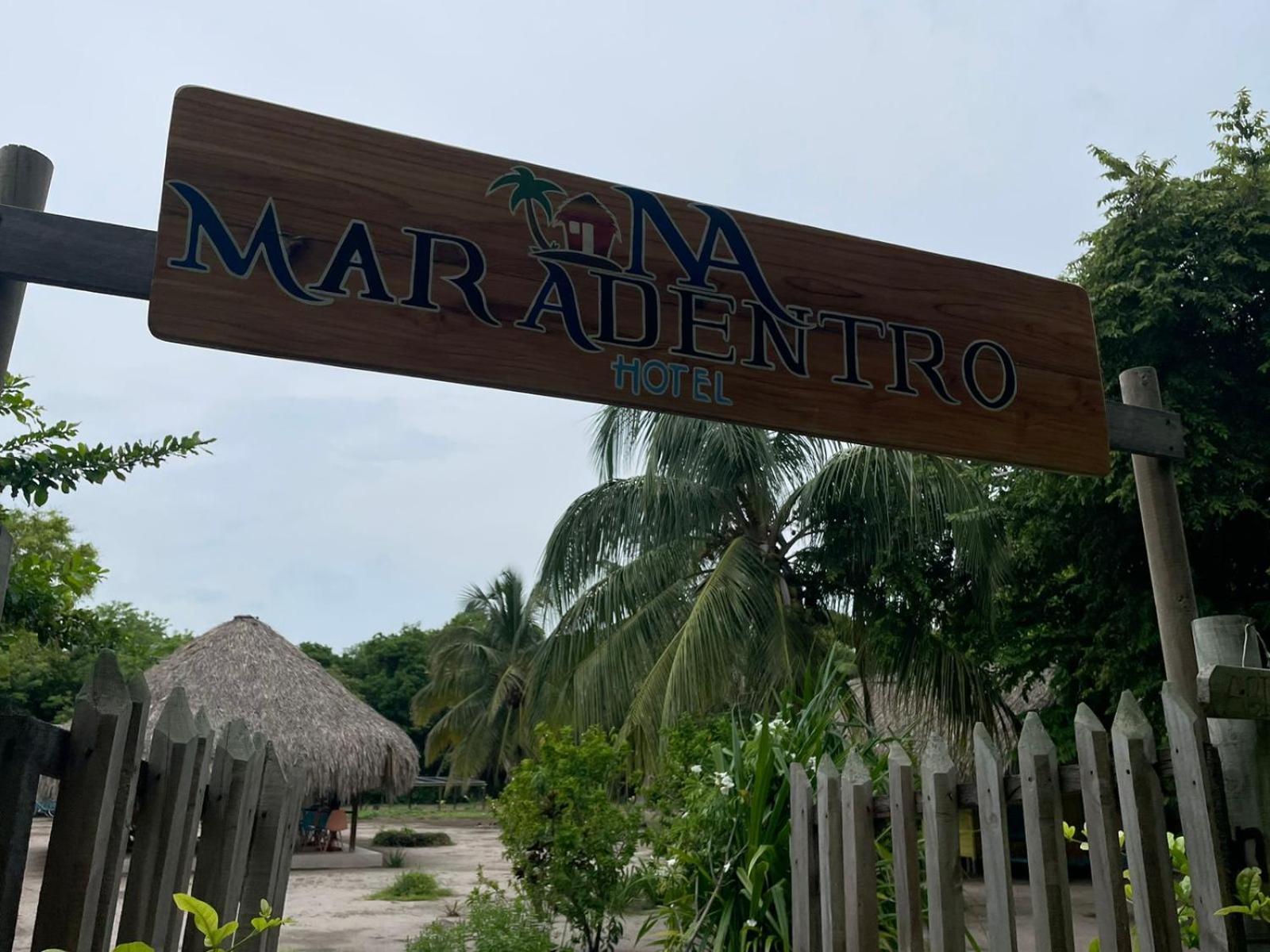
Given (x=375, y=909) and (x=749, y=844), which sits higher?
(x=749, y=844)

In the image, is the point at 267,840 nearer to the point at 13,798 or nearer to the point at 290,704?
the point at 13,798

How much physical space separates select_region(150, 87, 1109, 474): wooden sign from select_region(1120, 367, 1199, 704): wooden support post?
13.2 inches

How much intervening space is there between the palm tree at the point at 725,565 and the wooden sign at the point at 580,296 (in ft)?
27.6

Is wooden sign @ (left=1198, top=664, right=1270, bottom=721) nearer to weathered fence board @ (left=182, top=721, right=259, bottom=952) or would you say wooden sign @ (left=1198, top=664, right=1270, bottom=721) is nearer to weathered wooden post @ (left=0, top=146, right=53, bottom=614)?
weathered fence board @ (left=182, top=721, right=259, bottom=952)

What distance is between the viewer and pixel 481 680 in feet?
99.2

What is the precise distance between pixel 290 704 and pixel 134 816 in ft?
51.5

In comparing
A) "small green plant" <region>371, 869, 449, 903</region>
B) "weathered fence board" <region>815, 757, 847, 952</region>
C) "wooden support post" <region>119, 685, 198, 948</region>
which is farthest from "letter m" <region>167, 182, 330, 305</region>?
"small green plant" <region>371, 869, 449, 903</region>

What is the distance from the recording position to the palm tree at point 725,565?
36.3 ft

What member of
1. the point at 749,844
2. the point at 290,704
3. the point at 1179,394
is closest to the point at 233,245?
the point at 749,844

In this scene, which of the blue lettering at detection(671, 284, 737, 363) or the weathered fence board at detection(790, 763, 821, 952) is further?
the weathered fence board at detection(790, 763, 821, 952)

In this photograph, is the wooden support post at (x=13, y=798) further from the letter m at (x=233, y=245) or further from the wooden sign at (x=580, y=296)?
the letter m at (x=233, y=245)

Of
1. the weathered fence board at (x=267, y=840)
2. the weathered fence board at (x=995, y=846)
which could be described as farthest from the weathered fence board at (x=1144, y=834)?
the weathered fence board at (x=267, y=840)

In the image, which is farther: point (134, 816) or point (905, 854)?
point (905, 854)

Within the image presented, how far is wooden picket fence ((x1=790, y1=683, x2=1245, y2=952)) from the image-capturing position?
8.12 feet
